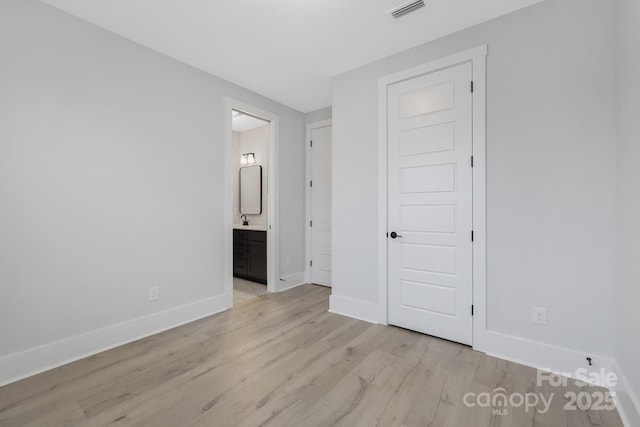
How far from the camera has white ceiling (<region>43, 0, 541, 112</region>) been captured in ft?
6.95

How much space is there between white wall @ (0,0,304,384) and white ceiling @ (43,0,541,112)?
0.78 feet

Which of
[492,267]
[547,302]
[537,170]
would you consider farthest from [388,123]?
[547,302]

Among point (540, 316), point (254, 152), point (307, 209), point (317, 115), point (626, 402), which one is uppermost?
point (317, 115)

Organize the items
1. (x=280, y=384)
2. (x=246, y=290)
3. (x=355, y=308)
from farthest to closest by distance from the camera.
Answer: (x=246, y=290)
(x=355, y=308)
(x=280, y=384)

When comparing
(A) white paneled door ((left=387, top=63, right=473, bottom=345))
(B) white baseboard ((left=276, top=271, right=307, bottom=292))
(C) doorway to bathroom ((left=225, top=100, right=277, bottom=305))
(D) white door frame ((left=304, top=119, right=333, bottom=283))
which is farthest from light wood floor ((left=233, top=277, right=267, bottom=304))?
(A) white paneled door ((left=387, top=63, right=473, bottom=345))

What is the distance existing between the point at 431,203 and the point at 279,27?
2.04 meters

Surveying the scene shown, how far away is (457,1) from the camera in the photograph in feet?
6.79

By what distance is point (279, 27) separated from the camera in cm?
238

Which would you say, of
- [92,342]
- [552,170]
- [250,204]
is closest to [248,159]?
[250,204]

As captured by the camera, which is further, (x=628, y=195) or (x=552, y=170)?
(x=552, y=170)

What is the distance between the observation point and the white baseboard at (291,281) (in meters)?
4.07

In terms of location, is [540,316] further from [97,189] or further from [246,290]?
[97,189]

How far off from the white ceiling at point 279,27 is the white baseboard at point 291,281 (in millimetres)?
2777

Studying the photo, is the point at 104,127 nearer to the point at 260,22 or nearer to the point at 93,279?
the point at 93,279
